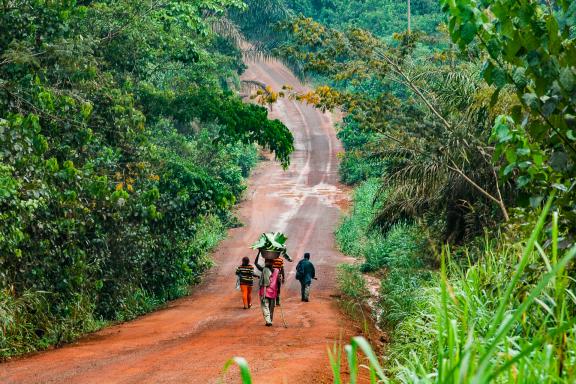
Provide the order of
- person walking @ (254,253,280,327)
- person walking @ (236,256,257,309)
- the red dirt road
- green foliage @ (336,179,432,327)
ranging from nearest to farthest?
the red dirt road, person walking @ (254,253,280,327), green foliage @ (336,179,432,327), person walking @ (236,256,257,309)

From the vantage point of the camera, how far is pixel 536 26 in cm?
645

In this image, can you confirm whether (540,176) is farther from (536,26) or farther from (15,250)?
(15,250)

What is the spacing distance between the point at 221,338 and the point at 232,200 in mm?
8265

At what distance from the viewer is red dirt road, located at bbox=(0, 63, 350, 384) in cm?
1001

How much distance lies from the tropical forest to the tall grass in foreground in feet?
0.18

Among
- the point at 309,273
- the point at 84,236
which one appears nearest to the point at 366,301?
the point at 309,273

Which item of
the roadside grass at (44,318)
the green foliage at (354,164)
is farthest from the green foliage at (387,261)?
the roadside grass at (44,318)

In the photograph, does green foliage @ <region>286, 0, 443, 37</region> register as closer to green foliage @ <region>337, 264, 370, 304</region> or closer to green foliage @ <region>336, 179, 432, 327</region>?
green foliage @ <region>336, 179, 432, 327</region>

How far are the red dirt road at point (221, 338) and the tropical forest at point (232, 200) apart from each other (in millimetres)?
72

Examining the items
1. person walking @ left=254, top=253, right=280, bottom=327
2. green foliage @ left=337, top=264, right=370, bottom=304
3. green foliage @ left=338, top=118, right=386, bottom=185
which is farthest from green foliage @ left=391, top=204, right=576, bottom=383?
green foliage @ left=338, top=118, right=386, bottom=185

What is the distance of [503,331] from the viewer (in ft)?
9.94

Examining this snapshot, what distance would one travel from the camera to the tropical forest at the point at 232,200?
→ 677cm

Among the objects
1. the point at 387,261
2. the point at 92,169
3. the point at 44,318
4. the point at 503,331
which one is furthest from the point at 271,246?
the point at 503,331

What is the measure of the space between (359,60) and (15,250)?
23.3ft
